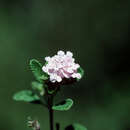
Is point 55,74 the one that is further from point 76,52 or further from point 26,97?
point 76,52

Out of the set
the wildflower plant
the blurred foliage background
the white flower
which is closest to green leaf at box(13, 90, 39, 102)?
the wildflower plant

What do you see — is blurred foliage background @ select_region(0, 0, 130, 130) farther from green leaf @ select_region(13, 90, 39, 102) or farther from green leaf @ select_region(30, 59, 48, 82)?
green leaf @ select_region(30, 59, 48, 82)

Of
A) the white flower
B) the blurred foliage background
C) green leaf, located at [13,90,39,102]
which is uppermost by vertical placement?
the blurred foliage background

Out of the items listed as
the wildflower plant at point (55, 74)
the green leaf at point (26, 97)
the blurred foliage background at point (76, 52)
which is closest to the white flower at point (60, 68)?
the wildflower plant at point (55, 74)

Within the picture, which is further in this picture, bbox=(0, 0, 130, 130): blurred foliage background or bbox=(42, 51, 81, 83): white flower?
bbox=(0, 0, 130, 130): blurred foliage background

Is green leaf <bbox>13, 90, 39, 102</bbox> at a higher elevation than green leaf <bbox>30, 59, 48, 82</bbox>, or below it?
below

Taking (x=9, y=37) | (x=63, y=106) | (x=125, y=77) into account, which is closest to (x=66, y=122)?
(x=125, y=77)

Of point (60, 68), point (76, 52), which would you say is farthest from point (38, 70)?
point (76, 52)
